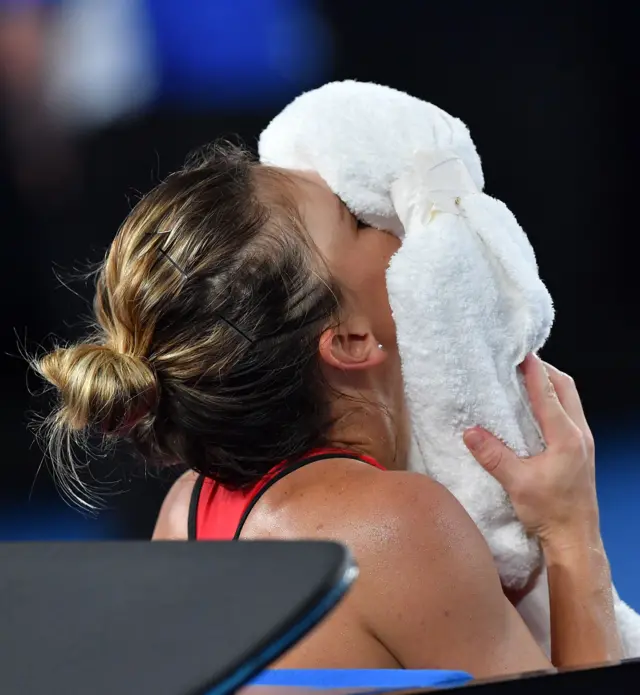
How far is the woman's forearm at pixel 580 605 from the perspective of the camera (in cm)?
74

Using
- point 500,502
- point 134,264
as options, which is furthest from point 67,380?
point 500,502

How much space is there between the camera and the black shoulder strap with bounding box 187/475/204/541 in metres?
0.86

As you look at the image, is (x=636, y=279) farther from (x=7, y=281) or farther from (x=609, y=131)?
(x=7, y=281)

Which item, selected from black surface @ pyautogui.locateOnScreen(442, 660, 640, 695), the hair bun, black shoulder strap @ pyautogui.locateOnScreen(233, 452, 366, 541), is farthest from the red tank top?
black surface @ pyautogui.locateOnScreen(442, 660, 640, 695)

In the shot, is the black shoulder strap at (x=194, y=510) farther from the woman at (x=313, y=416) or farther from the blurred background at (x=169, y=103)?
the blurred background at (x=169, y=103)

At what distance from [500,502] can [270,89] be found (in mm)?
1402

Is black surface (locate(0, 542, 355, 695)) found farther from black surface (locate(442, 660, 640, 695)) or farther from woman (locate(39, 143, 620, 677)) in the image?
woman (locate(39, 143, 620, 677))

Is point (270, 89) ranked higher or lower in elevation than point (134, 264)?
lower

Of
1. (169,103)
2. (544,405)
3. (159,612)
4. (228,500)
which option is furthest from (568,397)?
(169,103)

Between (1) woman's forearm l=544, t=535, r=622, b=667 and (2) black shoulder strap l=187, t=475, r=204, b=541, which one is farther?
(2) black shoulder strap l=187, t=475, r=204, b=541

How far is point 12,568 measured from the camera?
439 millimetres

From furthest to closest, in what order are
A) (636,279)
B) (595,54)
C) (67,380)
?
1. (636,279)
2. (595,54)
3. (67,380)

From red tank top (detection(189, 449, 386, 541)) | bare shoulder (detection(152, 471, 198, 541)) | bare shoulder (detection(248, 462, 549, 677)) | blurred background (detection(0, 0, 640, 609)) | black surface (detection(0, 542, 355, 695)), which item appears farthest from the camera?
blurred background (detection(0, 0, 640, 609))

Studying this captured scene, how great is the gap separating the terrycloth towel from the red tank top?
0.25 feet
